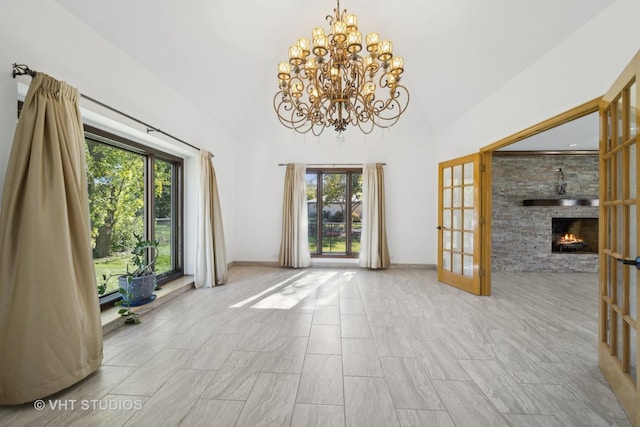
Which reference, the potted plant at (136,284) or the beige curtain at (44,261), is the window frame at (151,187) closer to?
the potted plant at (136,284)

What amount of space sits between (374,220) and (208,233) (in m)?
2.95

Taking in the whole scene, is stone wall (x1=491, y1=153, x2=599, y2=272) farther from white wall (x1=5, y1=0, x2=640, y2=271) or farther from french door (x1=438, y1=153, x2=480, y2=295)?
french door (x1=438, y1=153, x2=480, y2=295)

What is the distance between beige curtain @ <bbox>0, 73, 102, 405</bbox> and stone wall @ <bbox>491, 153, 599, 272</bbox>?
244 inches

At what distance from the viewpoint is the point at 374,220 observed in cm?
502

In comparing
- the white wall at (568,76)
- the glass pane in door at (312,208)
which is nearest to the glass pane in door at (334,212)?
the glass pane in door at (312,208)

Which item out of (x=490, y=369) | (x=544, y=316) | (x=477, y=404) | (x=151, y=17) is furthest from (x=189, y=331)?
(x=544, y=316)

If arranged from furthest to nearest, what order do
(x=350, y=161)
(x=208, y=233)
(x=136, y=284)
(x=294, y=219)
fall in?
(x=350, y=161)
(x=294, y=219)
(x=208, y=233)
(x=136, y=284)

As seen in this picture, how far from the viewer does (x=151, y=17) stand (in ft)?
8.08

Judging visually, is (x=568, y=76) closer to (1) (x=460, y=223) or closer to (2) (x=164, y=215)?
(1) (x=460, y=223)

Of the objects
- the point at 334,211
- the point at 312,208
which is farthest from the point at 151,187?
the point at 334,211

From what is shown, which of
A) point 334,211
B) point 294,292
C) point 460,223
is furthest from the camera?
point 334,211

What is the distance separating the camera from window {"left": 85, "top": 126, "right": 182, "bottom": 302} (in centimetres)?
265

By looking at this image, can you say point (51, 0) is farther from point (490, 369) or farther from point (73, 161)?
point (490, 369)

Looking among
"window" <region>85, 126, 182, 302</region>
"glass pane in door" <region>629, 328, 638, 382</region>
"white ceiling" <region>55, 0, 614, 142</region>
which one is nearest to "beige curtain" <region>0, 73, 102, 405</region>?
"window" <region>85, 126, 182, 302</region>
